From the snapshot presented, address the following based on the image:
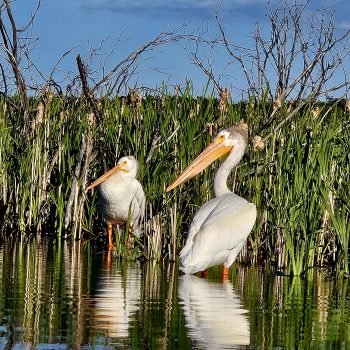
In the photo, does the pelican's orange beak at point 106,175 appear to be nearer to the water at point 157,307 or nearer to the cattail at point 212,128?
the cattail at point 212,128

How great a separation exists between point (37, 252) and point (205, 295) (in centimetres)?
285

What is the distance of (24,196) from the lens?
1132 centimetres

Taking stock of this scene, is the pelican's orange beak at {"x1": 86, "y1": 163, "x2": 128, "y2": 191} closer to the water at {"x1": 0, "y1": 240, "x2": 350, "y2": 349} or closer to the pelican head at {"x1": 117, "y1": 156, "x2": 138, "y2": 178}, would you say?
the pelican head at {"x1": 117, "y1": 156, "x2": 138, "y2": 178}

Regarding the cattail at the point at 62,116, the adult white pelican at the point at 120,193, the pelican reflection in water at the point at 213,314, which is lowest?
the pelican reflection in water at the point at 213,314

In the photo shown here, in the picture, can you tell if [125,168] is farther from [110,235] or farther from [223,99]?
[223,99]

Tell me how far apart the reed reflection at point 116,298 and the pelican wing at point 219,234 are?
458 mm

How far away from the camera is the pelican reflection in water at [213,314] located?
5812 millimetres

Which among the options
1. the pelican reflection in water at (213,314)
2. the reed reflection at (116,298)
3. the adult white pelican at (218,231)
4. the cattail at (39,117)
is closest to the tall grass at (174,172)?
the cattail at (39,117)

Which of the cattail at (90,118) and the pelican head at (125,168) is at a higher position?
the cattail at (90,118)

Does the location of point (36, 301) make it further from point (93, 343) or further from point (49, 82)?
point (49, 82)

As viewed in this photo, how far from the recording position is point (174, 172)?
33.5ft

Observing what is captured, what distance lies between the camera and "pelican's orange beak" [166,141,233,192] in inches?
378

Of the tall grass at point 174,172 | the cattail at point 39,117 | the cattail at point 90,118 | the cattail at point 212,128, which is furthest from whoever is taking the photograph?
the cattail at point 39,117

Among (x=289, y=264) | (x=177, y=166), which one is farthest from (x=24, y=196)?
(x=289, y=264)
